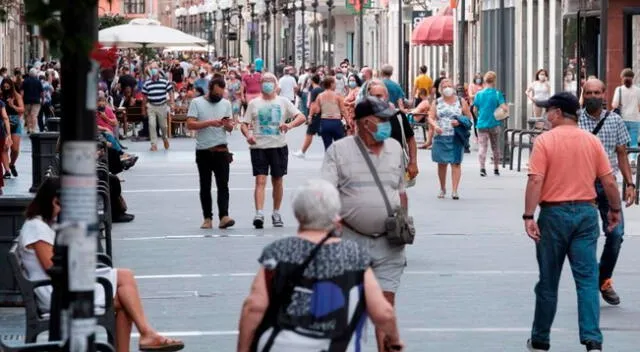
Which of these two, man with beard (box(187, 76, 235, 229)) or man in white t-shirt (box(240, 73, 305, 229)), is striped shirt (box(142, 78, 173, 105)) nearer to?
man with beard (box(187, 76, 235, 229))

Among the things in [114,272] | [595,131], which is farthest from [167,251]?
[114,272]

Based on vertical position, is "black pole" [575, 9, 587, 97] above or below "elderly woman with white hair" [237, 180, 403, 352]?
above

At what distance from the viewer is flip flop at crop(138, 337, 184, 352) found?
1160 cm

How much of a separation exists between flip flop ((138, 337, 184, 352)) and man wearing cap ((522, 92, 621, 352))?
7.59 feet

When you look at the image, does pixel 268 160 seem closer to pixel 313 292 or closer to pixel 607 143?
pixel 607 143

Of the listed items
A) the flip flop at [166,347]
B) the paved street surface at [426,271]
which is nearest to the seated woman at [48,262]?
the flip flop at [166,347]

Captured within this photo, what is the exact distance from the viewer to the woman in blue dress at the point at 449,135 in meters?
24.9

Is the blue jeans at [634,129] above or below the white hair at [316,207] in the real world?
below

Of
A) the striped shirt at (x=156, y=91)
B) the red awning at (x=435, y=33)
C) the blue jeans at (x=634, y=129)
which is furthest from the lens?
the red awning at (x=435, y=33)

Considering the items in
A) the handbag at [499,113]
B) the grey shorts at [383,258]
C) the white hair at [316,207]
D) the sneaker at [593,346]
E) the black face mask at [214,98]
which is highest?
the black face mask at [214,98]

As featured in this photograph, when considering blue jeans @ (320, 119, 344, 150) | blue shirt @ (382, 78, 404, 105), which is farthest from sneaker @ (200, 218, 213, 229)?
blue jeans @ (320, 119, 344, 150)

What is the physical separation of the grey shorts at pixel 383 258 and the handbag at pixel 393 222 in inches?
3.3

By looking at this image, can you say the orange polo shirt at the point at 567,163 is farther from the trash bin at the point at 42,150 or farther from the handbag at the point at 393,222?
the trash bin at the point at 42,150

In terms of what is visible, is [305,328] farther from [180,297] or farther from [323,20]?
[323,20]
